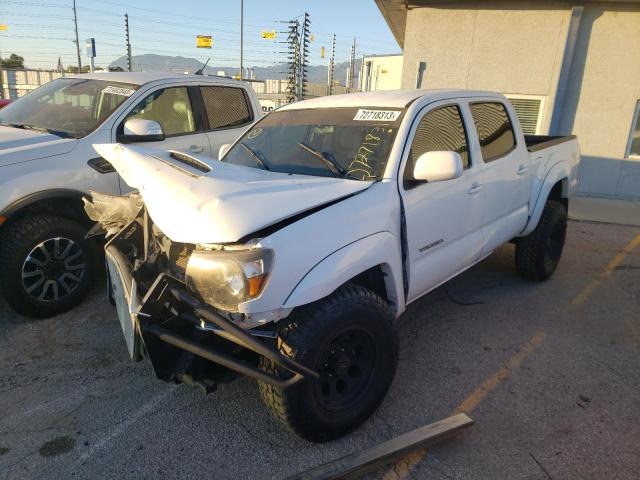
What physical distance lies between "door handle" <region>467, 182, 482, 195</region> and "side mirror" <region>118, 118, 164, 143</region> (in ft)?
8.58

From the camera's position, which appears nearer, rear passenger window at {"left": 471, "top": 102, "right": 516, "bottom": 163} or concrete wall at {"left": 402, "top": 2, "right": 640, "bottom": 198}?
rear passenger window at {"left": 471, "top": 102, "right": 516, "bottom": 163}

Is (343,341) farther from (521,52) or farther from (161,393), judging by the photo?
(521,52)

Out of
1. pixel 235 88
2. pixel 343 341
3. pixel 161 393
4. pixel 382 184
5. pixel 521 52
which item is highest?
pixel 521 52

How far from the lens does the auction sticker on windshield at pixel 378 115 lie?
3135 millimetres

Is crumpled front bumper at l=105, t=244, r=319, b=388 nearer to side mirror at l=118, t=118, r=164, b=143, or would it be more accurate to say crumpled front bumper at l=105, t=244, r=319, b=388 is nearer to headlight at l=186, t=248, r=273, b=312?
headlight at l=186, t=248, r=273, b=312

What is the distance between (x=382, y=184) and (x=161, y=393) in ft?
6.10

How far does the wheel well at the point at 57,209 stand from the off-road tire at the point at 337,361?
2.48 m

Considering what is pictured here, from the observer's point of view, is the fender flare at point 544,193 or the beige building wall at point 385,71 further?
the beige building wall at point 385,71

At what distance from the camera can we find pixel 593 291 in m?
4.83

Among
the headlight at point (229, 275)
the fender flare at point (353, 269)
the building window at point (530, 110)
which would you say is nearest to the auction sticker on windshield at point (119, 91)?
the headlight at point (229, 275)

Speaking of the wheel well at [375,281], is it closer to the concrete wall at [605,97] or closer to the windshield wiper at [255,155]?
the windshield wiper at [255,155]

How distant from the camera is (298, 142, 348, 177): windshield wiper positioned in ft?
9.78

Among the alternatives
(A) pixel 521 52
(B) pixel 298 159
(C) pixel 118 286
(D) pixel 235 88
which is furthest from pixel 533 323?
(A) pixel 521 52

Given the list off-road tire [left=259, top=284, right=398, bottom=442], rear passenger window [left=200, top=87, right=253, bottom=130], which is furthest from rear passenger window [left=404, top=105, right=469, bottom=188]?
rear passenger window [left=200, top=87, right=253, bottom=130]
